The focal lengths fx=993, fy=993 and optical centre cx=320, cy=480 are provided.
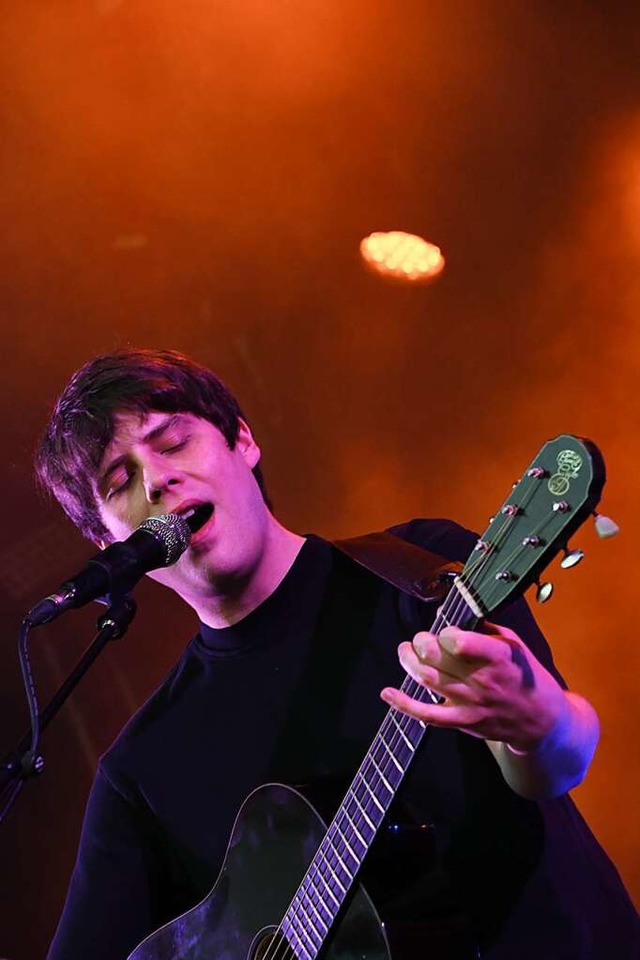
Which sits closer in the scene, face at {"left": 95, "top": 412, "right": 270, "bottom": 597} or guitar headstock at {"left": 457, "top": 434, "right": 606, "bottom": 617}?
guitar headstock at {"left": 457, "top": 434, "right": 606, "bottom": 617}

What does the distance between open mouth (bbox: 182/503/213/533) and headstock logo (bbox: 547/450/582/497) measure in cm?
96

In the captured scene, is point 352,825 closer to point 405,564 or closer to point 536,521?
point 405,564

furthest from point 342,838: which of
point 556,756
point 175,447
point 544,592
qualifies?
point 175,447

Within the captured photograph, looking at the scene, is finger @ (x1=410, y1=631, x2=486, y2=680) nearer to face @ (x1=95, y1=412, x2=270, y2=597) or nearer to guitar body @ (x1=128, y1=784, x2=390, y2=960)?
guitar body @ (x1=128, y1=784, x2=390, y2=960)

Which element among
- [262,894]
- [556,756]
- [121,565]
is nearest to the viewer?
[556,756]

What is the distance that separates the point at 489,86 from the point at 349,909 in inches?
134

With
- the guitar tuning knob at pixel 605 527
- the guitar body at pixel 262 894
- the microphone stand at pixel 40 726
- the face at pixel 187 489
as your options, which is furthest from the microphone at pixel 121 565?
the guitar tuning knob at pixel 605 527

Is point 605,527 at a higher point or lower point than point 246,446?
lower

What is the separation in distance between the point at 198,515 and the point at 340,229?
7.36 ft

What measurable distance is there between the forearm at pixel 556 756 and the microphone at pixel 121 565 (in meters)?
0.68

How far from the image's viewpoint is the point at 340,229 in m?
4.06

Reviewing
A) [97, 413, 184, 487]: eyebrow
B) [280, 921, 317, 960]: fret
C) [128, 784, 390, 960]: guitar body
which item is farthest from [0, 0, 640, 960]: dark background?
[280, 921, 317, 960]: fret

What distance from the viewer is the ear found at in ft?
8.25

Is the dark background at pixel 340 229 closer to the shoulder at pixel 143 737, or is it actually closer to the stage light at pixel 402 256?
the stage light at pixel 402 256
